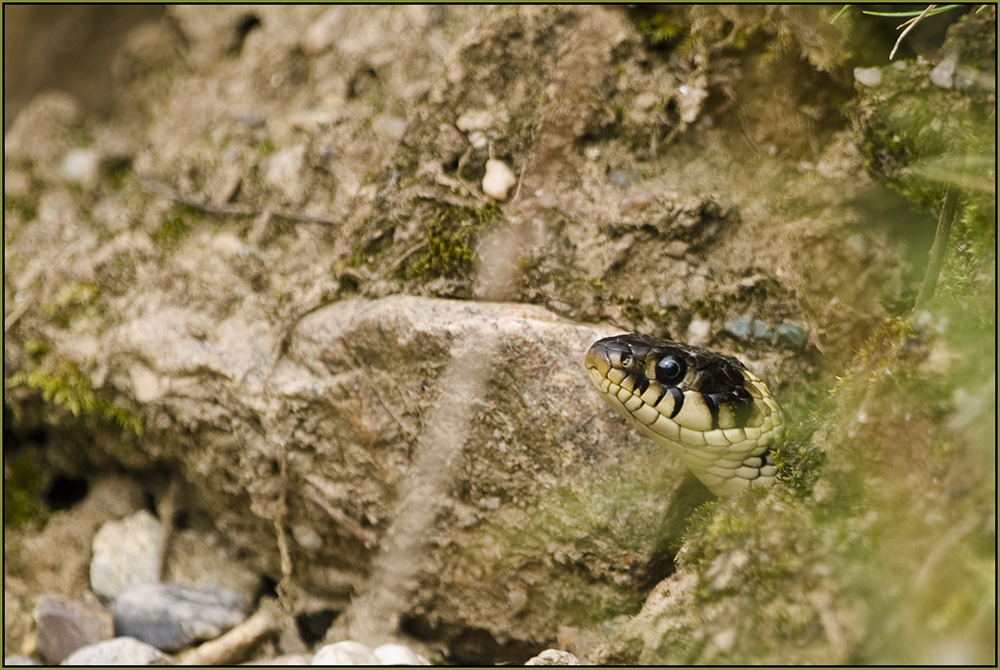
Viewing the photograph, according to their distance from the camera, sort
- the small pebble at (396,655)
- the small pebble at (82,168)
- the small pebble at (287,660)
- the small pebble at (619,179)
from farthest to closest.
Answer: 1. the small pebble at (82,168)
2. the small pebble at (619,179)
3. the small pebble at (287,660)
4. the small pebble at (396,655)

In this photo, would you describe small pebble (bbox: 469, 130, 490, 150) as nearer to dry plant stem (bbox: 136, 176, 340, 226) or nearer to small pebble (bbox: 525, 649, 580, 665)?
dry plant stem (bbox: 136, 176, 340, 226)

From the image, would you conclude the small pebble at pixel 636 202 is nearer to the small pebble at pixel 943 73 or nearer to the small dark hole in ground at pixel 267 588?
the small pebble at pixel 943 73

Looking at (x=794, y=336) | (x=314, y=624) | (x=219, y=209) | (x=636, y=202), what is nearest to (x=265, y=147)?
(x=219, y=209)

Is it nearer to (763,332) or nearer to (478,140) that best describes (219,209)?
(478,140)

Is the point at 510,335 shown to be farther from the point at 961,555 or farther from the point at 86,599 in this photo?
the point at 86,599

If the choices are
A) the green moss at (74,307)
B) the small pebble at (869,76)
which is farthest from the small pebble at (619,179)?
the green moss at (74,307)

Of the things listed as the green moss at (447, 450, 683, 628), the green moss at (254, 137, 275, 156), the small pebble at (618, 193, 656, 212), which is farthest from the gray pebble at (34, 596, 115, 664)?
the small pebble at (618, 193, 656, 212)
